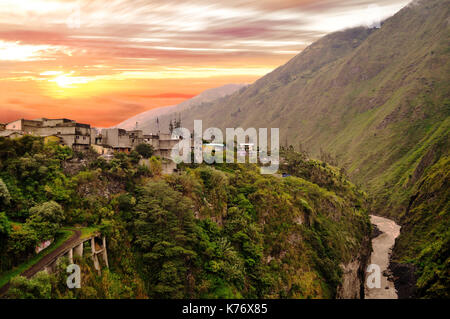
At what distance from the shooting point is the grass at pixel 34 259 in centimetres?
2561

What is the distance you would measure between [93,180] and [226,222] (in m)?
18.6

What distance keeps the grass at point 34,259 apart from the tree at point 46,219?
786mm

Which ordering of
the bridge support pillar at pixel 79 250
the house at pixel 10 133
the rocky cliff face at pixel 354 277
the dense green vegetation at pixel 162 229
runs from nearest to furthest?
the bridge support pillar at pixel 79 250 → the dense green vegetation at pixel 162 229 → the house at pixel 10 133 → the rocky cliff face at pixel 354 277

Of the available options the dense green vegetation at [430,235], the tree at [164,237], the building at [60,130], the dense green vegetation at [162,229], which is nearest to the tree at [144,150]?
the dense green vegetation at [162,229]

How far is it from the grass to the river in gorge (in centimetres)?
6001

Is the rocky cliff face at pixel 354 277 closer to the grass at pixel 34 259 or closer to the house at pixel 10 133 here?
the grass at pixel 34 259

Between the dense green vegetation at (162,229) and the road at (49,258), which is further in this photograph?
the dense green vegetation at (162,229)

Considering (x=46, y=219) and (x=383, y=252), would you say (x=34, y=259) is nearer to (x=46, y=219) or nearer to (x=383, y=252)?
(x=46, y=219)

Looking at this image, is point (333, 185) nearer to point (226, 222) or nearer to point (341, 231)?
point (341, 231)

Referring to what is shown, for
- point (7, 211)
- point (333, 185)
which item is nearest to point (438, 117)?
point (333, 185)

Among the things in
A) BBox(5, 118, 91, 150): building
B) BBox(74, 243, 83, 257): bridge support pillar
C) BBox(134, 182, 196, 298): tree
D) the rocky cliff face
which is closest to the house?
BBox(5, 118, 91, 150): building

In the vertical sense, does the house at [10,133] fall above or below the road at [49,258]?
above

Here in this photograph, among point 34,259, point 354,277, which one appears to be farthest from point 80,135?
point 354,277

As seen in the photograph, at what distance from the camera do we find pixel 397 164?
171 metres
